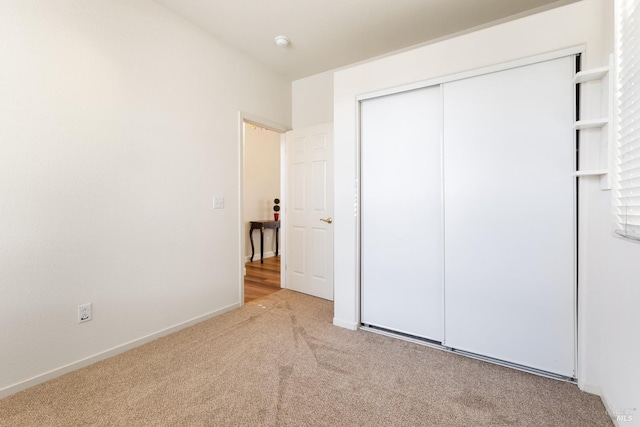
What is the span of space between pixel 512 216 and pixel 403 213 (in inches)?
28.9

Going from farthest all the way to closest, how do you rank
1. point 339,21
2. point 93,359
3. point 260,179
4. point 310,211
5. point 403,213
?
point 260,179 < point 310,211 < point 339,21 < point 403,213 < point 93,359

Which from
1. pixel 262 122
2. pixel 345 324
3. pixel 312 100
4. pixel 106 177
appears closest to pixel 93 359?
pixel 106 177

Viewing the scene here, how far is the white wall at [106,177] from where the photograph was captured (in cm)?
171

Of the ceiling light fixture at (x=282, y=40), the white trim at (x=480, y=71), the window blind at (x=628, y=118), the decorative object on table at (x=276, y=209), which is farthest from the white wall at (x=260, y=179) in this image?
the window blind at (x=628, y=118)

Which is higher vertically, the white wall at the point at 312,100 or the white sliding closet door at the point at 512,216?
the white wall at the point at 312,100

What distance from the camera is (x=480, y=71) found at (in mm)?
1984

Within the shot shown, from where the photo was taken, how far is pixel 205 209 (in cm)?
277

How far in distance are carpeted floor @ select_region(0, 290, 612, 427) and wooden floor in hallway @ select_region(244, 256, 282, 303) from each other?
125cm

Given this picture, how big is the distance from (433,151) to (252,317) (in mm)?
2222

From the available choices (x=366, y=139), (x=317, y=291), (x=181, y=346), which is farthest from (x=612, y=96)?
(x=181, y=346)

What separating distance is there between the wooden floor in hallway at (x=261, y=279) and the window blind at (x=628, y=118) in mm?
3167

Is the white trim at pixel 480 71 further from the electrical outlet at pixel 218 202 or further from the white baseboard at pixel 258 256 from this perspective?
the white baseboard at pixel 258 256

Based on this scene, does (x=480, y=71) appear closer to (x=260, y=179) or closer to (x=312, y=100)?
(x=312, y=100)

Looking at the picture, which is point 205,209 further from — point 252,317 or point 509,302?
point 509,302
